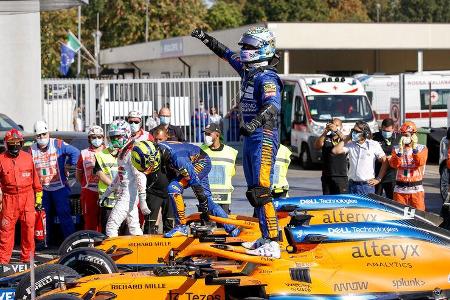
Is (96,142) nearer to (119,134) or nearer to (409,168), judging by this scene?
(119,134)

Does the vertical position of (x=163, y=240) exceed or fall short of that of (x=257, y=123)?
it falls short

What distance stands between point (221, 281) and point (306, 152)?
807 inches

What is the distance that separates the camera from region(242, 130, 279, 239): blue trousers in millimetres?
9258

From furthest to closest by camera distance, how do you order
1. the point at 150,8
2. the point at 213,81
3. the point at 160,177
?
the point at 150,8 < the point at 213,81 < the point at 160,177

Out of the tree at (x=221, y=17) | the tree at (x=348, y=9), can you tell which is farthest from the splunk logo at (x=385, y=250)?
the tree at (x=348, y=9)

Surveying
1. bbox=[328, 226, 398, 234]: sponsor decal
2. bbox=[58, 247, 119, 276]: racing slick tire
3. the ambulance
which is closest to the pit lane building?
the ambulance

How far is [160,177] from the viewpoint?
14.3m

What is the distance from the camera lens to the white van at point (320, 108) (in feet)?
93.8

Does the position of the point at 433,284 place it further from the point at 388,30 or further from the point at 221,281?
the point at 388,30

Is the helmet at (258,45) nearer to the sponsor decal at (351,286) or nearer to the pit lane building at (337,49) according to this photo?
the sponsor decal at (351,286)

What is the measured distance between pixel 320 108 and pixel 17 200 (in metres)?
16.5

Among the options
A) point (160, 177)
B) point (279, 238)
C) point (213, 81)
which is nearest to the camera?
point (279, 238)

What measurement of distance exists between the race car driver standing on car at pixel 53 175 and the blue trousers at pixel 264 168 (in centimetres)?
617

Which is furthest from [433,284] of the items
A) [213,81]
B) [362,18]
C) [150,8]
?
[362,18]
